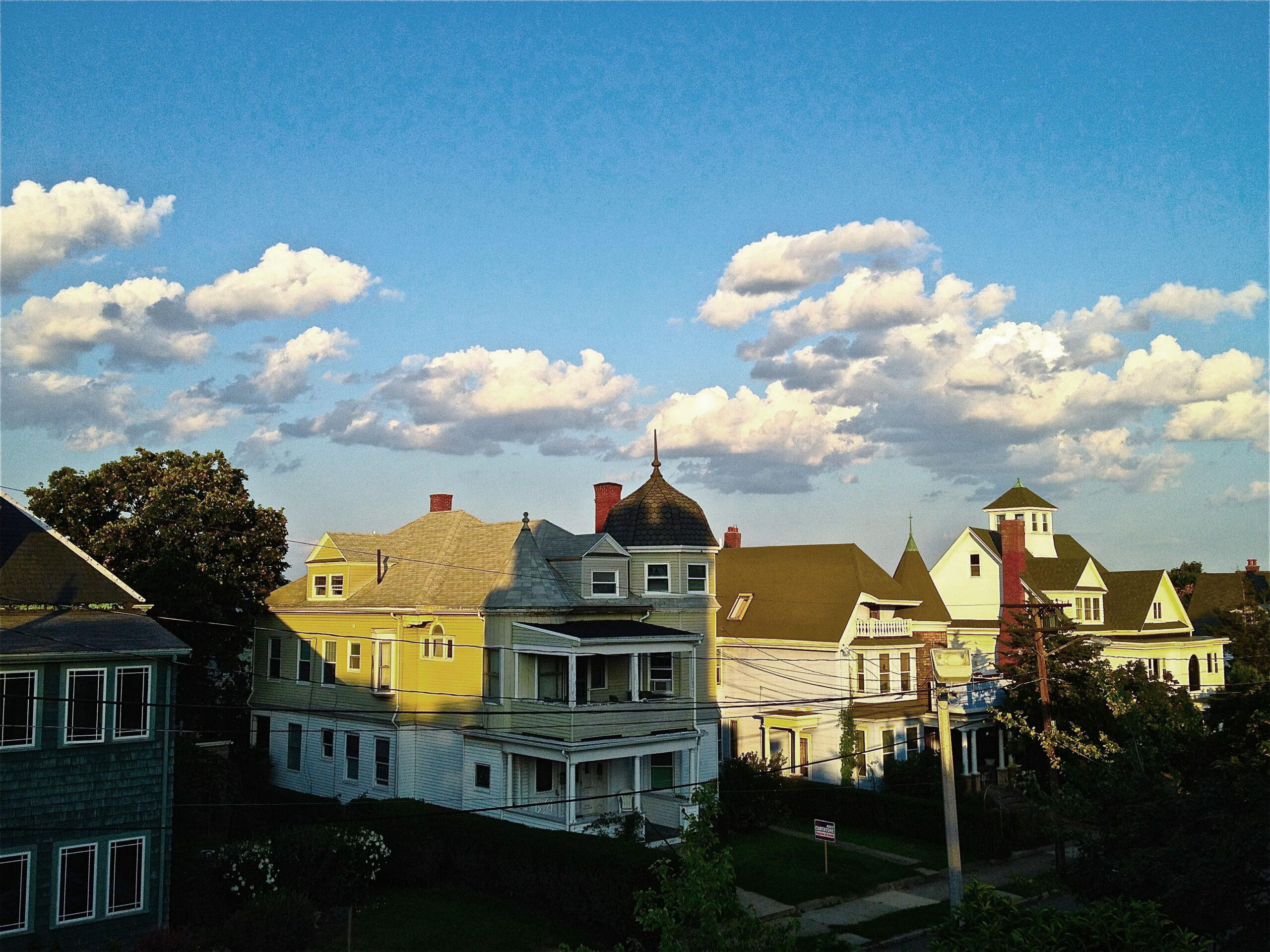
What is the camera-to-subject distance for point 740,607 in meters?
47.2

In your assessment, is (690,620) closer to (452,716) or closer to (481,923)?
(452,716)

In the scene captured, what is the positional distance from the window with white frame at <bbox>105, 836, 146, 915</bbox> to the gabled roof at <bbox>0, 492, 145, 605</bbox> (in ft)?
18.8

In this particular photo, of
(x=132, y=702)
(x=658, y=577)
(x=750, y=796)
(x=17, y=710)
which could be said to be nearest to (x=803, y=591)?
(x=658, y=577)

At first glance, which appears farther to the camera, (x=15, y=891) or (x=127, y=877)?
(x=127, y=877)

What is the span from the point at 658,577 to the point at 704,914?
1032 inches

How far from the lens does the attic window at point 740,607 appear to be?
46.7m

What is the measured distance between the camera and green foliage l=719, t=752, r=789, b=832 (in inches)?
1353

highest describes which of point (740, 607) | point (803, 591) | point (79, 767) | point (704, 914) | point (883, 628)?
point (803, 591)

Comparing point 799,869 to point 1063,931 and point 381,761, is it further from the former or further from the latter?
point 1063,931

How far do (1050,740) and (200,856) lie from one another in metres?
22.1

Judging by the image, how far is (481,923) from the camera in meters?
24.6

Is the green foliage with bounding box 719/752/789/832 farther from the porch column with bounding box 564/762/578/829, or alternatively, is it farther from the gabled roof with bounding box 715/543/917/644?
the gabled roof with bounding box 715/543/917/644

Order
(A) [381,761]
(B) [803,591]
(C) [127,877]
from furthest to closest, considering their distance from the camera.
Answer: (B) [803,591] < (A) [381,761] < (C) [127,877]

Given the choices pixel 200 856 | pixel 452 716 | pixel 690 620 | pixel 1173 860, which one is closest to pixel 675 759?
pixel 690 620
